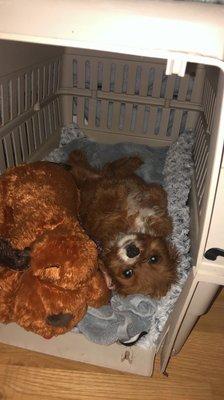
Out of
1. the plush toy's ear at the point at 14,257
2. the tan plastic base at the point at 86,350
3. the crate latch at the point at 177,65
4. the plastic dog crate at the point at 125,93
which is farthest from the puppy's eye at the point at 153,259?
the crate latch at the point at 177,65

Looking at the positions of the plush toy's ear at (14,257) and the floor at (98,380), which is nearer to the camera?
the plush toy's ear at (14,257)

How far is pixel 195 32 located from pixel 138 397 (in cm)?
88

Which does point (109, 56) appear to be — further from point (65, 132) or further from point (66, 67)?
point (65, 132)

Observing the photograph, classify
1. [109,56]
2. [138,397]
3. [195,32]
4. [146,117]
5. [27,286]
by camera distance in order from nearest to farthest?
[195,32], [27,286], [138,397], [109,56], [146,117]

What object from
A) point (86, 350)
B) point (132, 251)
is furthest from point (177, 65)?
point (86, 350)

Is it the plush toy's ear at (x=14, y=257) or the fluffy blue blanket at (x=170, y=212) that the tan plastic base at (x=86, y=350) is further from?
the plush toy's ear at (x=14, y=257)

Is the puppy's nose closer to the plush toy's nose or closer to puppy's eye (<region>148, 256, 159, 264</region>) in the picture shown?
puppy's eye (<region>148, 256, 159, 264</region>)

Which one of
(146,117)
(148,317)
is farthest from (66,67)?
(148,317)

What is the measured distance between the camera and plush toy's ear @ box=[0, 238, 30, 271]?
0.77 m

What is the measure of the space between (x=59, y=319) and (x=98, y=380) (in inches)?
13.9

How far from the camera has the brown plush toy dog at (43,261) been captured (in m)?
0.73

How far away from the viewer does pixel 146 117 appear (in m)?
1.63

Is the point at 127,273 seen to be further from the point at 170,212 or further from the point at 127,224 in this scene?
the point at 170,212

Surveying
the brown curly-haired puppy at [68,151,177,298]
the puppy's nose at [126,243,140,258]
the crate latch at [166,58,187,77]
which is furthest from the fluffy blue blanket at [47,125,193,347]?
the crate latch at [166,58,187,77]
